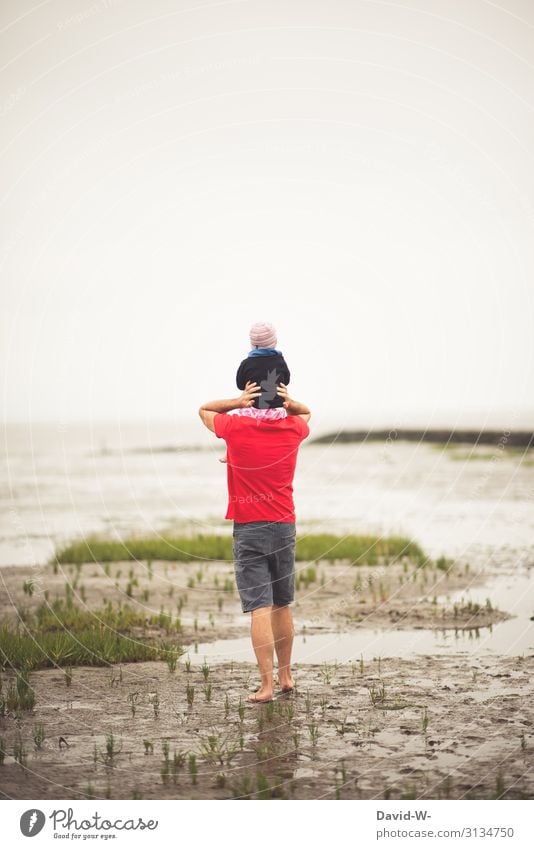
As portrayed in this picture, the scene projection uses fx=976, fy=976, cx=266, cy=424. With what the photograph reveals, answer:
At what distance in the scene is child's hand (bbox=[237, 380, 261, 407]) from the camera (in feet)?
21.5

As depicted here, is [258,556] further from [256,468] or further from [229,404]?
[229,404]

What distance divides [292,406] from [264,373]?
12.0 inches

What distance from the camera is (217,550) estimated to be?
1354 cm

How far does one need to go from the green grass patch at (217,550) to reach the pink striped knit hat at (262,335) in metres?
6.35

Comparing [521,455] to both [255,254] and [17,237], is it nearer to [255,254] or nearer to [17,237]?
[255,254]

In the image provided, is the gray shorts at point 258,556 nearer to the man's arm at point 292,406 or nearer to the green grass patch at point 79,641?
the man's arm at point 292,406

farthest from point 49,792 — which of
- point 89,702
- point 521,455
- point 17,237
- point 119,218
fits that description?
point 521,455

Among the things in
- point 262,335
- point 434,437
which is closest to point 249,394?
point 262,335

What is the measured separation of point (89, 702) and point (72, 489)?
1898cm

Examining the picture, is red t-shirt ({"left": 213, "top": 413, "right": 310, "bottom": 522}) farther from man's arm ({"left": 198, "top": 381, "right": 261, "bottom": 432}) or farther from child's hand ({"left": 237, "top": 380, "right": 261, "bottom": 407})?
child's hand ({"left": 237, "top": 380, "right": 261, "bottom": 407})

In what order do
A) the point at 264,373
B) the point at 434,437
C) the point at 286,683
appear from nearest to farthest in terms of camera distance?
1. the point at 264,373
2. the point at 286,683
3. the point at 434,437

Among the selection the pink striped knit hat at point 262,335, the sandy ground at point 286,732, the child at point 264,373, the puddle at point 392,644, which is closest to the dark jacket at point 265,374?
the child at point 264,373

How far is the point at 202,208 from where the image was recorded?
10.4 m

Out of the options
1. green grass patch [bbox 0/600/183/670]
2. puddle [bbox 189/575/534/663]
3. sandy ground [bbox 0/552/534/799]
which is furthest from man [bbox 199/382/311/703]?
green grass patch [bbox 0/600/183/670]
